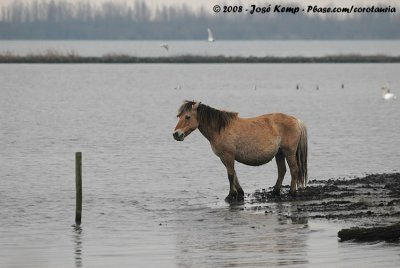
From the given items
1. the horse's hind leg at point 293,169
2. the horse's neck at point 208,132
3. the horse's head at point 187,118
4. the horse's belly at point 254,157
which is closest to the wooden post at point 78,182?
the horse's head at point 187,118

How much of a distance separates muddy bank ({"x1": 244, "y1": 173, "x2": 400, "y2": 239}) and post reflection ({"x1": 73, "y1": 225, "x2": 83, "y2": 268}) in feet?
11.0

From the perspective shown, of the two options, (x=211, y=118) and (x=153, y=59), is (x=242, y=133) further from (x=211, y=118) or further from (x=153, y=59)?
(x=153, y=59)

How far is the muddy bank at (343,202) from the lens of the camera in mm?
17989

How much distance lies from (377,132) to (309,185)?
22.8m

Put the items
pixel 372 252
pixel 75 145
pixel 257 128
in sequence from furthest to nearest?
pixel 75 145, pixel 257 128, pixel 372 252

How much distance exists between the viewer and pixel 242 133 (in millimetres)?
20469

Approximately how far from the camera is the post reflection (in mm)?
15205

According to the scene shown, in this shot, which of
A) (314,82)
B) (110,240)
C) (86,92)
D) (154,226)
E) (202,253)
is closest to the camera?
(202,253)

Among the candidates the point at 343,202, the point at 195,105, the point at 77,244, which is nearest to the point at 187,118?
the point at 195,105

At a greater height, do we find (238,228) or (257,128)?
(257,128)

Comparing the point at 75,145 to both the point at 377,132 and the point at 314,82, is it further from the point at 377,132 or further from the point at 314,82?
the point at 314,82

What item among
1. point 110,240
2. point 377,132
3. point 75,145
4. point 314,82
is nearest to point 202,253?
point 110,240

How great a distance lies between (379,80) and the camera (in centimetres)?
11238

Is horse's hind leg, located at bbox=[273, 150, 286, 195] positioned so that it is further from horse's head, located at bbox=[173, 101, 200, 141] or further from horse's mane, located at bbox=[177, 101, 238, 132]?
horse's head, located at bbox=[173, 101, 200, 141]
